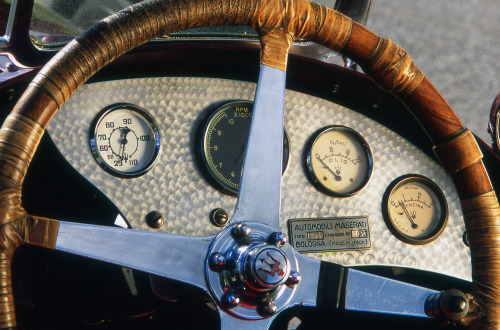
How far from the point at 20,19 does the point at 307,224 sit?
78cm

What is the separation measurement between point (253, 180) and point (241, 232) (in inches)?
3.6

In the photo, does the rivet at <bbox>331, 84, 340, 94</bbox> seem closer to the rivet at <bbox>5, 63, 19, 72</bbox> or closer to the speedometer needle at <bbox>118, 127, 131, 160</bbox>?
the speedometer needle at <bbox>118, 127, 131, 160</bbox>

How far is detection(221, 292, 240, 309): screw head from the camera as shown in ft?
3.09

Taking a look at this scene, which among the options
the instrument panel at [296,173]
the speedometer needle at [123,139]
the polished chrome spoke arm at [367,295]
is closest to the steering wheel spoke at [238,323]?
the polished chrome spoke arm at [367,295]

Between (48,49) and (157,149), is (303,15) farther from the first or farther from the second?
(48,49)

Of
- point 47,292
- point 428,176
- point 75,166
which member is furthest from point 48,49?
point 428,176

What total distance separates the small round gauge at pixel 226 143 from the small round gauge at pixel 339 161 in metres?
0.08

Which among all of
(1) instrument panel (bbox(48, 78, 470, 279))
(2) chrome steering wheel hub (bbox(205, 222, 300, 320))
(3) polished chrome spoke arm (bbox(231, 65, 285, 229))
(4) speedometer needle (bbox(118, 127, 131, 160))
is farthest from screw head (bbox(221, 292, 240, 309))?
(4) speedometer needle (bbox(118, 127, 131, 160))

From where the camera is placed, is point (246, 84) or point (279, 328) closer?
point (279, 328)

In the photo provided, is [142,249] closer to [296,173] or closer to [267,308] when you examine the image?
[267,308]

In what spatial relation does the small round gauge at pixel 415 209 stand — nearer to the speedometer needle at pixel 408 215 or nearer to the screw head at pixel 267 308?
the speedometer needle at pixel 408 215

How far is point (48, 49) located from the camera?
149 centimetres

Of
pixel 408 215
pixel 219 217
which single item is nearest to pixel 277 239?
pixel 219 217

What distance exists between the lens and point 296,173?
1.52 metres
